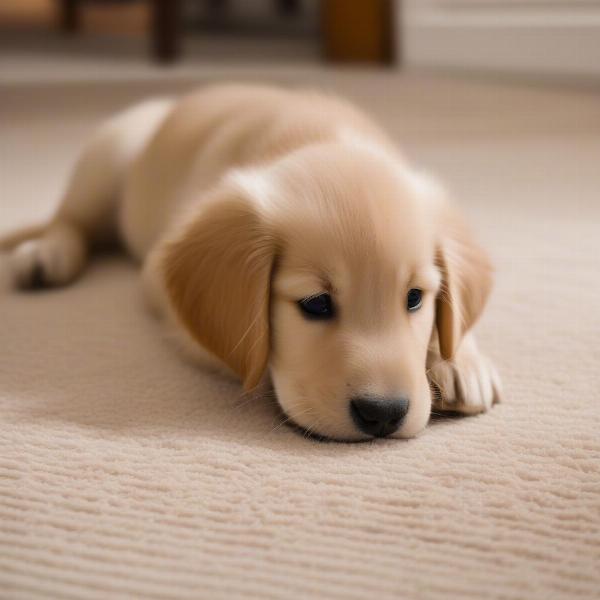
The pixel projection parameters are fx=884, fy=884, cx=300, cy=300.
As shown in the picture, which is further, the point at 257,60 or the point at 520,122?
the point at 257,60

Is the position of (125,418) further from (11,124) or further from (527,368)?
Result: (11,124)

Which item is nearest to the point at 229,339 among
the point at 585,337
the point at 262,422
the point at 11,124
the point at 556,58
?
the point at 262,422

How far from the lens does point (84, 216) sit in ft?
6.85

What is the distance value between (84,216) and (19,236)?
0.15m

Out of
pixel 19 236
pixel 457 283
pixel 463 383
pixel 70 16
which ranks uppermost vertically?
pixel 457 283

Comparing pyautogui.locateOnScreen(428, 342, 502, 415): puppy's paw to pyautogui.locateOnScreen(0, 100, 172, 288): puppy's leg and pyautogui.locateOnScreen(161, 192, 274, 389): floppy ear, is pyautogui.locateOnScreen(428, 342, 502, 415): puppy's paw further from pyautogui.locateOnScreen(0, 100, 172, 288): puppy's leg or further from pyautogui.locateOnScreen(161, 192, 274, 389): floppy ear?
pyautogui.locateOnScreen(0, 100, 172, 288): puppy's leg

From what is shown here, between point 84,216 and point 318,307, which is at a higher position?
point 318,307

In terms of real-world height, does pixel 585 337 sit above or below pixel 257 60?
above

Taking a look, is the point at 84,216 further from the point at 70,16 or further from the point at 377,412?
the point at 70,16

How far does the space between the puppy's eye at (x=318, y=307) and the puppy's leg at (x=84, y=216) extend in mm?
852

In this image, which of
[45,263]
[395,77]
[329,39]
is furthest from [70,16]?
[45,263]

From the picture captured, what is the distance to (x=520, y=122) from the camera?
343 centimetres

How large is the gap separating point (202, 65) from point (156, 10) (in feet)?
1.49

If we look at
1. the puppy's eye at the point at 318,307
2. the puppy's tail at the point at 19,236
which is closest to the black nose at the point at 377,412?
the puppy's eye at the point at 318,307
